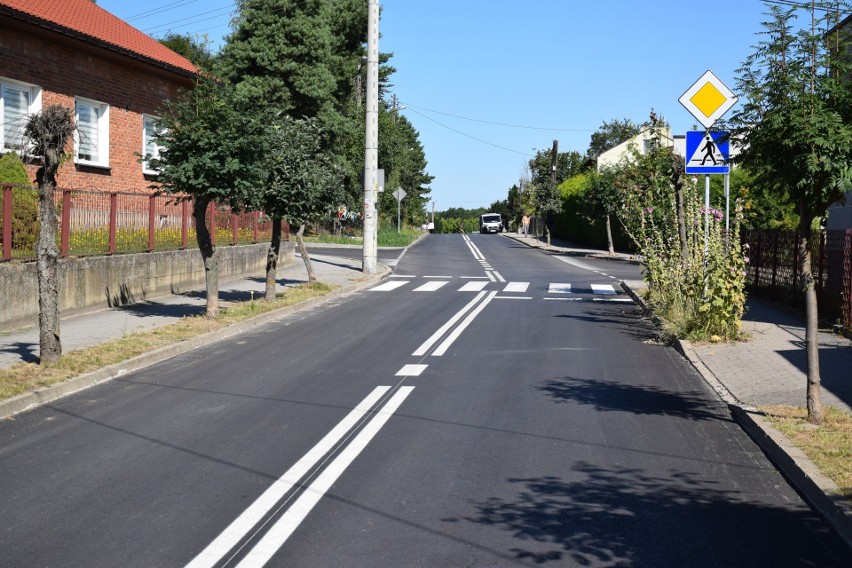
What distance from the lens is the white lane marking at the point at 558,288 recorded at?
22438mm

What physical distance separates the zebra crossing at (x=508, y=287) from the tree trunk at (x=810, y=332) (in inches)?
505

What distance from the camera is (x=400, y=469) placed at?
6422mm

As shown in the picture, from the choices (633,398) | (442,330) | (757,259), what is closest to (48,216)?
(442,330)

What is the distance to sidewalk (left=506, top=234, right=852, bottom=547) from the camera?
19.2ft

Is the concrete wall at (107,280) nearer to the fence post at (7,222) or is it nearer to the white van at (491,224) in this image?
the fence post at (7,222)

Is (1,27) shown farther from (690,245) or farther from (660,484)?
(660,484)

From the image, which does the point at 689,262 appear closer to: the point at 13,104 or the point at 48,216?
the point at 48,216

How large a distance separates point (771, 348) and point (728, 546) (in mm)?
7642

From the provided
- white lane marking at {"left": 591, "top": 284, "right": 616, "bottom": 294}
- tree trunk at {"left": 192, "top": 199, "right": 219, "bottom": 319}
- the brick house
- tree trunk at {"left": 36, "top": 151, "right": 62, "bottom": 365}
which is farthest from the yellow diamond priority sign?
the brick house

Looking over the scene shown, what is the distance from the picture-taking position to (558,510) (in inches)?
217

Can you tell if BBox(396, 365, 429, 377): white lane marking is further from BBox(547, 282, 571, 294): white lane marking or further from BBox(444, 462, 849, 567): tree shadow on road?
BBox(547, 282, 571, 294): white lane marking

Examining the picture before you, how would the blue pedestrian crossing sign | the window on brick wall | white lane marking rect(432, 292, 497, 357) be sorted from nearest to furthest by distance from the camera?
white lane marking rect(432, 292, 497, 357)
the blue pedestrian crossing sign
the window on brick wall

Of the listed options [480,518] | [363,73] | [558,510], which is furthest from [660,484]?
[363,73]

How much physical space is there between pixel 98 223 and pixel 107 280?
3.50 ft
